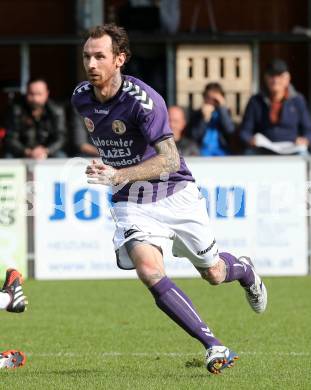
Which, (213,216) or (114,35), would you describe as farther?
(213,216)

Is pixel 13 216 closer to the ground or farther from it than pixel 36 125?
closer to the ground

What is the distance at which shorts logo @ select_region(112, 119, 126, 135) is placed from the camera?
719cm

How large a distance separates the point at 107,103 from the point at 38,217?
5.50m

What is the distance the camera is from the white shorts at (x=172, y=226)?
7.25 m

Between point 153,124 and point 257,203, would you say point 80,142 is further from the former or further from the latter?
point 153,124

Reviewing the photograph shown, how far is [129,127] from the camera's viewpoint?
720 cm

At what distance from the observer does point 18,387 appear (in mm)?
6762

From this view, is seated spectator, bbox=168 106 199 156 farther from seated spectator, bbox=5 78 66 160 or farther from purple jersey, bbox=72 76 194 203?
purple jersey, bbox=72 76 194 203

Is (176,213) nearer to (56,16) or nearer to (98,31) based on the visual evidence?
(98,31)

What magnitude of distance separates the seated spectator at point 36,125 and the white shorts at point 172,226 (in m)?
6.06

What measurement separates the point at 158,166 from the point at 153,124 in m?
0.25

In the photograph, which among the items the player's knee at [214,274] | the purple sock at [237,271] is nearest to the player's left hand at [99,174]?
the player's knee at [214,274]


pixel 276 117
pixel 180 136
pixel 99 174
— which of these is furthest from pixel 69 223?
pixel 99 174

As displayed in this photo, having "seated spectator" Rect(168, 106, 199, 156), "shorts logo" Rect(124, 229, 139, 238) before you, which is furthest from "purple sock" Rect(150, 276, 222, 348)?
"seated spectator" Rect(168, 106, 199, 156)
